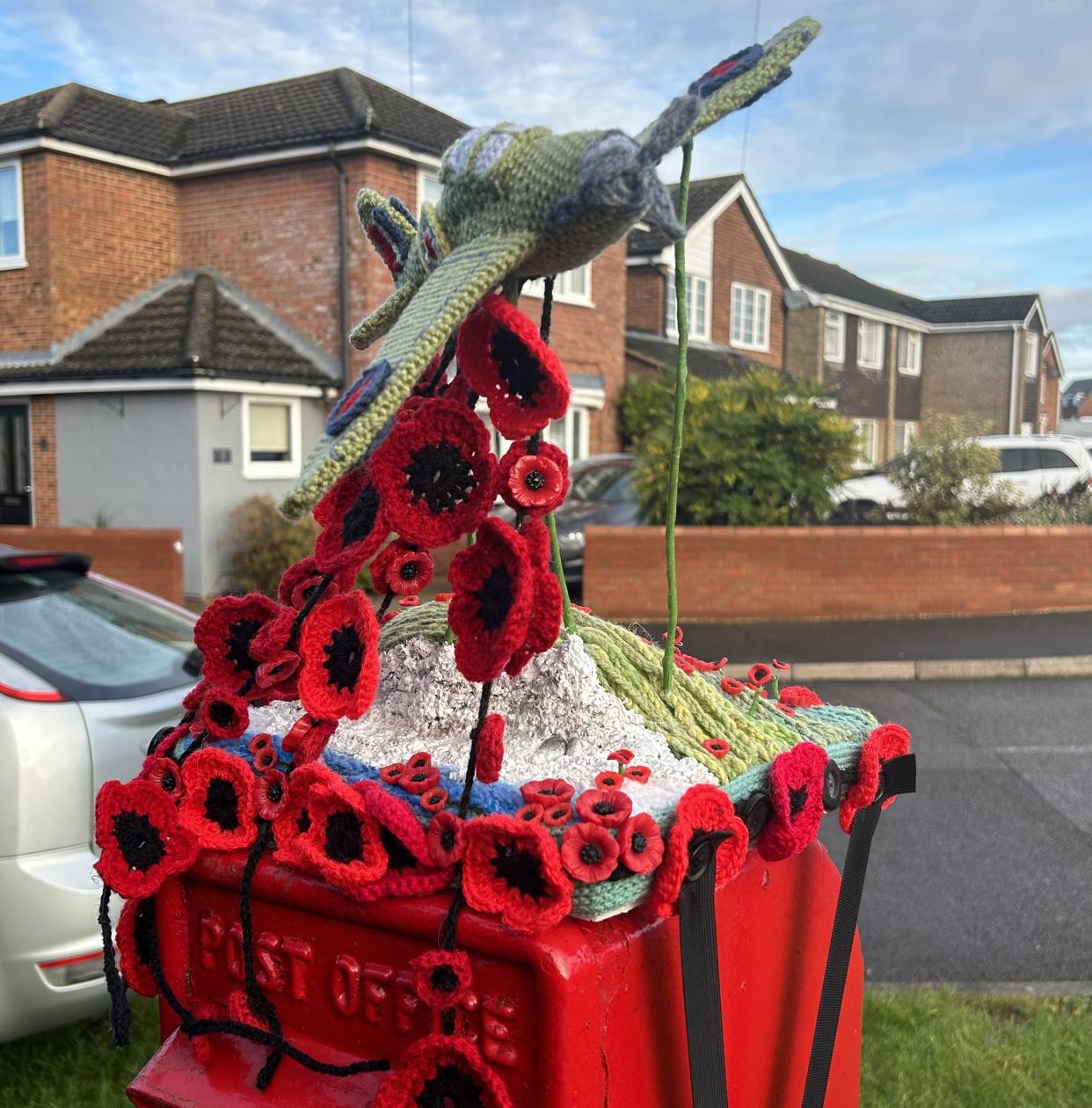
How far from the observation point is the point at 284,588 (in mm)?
1742

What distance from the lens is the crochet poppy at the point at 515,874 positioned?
4.12 ft

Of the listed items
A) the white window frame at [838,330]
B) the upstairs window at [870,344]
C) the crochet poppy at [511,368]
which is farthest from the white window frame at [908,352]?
the crochet poppy at [511,368]

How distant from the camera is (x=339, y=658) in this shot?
55.1 inches

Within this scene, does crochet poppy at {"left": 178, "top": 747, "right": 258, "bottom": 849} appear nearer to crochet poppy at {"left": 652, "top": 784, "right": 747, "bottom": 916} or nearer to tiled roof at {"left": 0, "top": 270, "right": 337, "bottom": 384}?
crochet poppy at {"left": 652, "top": 784, "right": 747, "bottom": 916}

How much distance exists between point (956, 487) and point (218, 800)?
11.6m

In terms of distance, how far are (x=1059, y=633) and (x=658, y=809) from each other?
1016 centimetres

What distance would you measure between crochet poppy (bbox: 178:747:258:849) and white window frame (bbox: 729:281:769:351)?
26.2 meters

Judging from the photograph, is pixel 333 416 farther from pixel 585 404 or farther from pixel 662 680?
pixel 585 404

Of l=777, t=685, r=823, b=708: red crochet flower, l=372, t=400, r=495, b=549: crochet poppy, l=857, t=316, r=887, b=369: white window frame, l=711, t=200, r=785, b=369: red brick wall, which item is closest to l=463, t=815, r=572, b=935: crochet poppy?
l=372, t=400, r=495, b=549: crochet poppy

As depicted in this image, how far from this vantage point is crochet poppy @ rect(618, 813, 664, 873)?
4.18 ft

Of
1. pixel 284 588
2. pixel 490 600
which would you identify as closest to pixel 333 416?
pixel 490 600

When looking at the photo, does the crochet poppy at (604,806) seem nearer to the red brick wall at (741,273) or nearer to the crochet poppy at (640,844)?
the crochet poppy at (640,844)

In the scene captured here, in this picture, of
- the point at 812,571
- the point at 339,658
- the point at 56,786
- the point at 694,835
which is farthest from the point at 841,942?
the point at 812,571

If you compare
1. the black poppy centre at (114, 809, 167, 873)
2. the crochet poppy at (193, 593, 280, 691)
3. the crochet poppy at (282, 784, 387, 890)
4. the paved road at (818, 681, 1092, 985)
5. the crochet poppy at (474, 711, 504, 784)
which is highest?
the crochet poppy at (193, 593, 280, 691)
